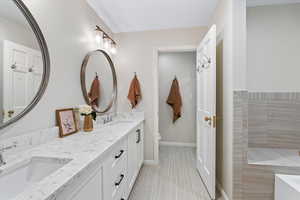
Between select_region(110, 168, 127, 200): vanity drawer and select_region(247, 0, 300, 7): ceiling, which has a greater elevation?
select_region(247, 0, 300, 7): ceiling

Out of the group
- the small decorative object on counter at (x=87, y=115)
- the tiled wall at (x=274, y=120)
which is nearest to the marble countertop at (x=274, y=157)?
the tiled wall at (x=274, y=120)

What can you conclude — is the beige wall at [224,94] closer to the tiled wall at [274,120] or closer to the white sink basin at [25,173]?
the tiled wall at [274,120]

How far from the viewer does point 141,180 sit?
81.2 inches

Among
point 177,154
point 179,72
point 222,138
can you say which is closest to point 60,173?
point 222,138

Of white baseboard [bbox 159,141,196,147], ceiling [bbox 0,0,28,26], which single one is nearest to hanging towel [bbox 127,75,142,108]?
white baseboard [bbox 159,141,196,147]

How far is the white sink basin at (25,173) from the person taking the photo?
731 millimetres

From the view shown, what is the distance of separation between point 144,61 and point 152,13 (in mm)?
768

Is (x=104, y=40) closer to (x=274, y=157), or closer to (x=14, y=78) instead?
(x=14, y=78)

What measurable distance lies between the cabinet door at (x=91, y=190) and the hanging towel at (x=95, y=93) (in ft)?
3.70

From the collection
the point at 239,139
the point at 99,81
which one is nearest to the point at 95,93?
the point at 99,81

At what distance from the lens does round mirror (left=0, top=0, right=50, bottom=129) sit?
2.97ft

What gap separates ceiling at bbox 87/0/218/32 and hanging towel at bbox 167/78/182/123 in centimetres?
138

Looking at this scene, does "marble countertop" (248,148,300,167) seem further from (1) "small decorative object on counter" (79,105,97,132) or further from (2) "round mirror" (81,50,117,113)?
(2) "round mirror" (81,50,117,113)

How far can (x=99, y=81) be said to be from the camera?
2.05m
